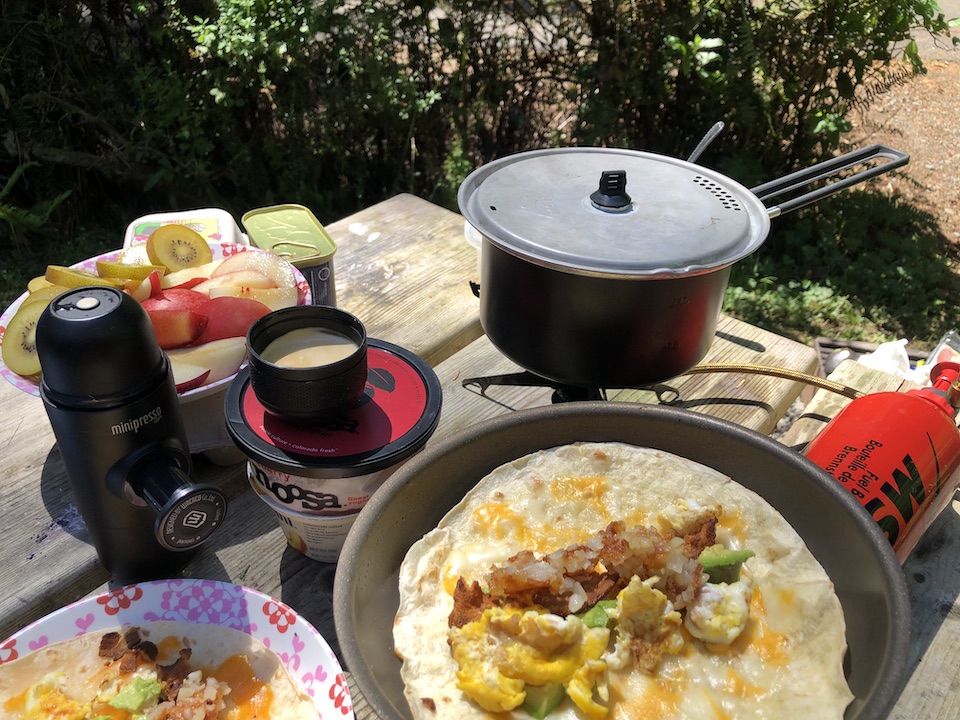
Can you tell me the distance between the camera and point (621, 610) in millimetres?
1067

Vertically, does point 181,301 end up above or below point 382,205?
above

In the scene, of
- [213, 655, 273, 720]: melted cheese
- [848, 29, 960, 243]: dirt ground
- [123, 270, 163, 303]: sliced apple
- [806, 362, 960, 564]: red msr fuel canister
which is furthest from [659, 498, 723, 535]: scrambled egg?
[848, 29, 960, 243]: dirt ground

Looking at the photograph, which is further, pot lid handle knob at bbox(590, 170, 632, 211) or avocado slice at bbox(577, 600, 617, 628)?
pot lid handle knob at bbox(590, 170, 632, 211)

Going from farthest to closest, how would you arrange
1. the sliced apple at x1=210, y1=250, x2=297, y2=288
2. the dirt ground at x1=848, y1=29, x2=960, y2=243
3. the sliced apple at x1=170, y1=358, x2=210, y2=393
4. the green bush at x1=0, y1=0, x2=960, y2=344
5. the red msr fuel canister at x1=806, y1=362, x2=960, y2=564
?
the dirt ground at x1=848, y1=29, x2=960, y2=243 < the green bush at x1=0, y1=0, x2=960, y2=344 < the sliced apple at x1=210, y1=250, x2=297, y2=288 < the sliced apple at x1=170, y1=358, x2=210, y2=393 < the red msr fuel canister at x1=806, y1=362, x2=960, y2=564

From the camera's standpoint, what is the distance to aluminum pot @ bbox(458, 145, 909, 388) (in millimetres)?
1376

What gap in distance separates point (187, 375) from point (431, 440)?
1.73 ft

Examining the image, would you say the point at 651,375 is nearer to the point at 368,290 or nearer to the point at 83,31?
the point at 368,290

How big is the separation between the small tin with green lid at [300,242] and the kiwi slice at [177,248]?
144mm

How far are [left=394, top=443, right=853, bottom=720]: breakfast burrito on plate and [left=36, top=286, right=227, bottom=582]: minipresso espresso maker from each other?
366 millimetres

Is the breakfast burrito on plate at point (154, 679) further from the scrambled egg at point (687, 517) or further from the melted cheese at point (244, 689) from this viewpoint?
the scrambled egg at point (687, 517)

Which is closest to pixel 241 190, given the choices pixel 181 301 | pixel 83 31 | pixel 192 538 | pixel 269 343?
pixel 83 31

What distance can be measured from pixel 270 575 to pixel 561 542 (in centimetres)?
54

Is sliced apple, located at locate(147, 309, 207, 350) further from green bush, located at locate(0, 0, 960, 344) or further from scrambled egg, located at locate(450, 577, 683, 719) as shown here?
green bush, located at locate(0, 0, 960, 344)

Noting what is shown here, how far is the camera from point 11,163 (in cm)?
383
